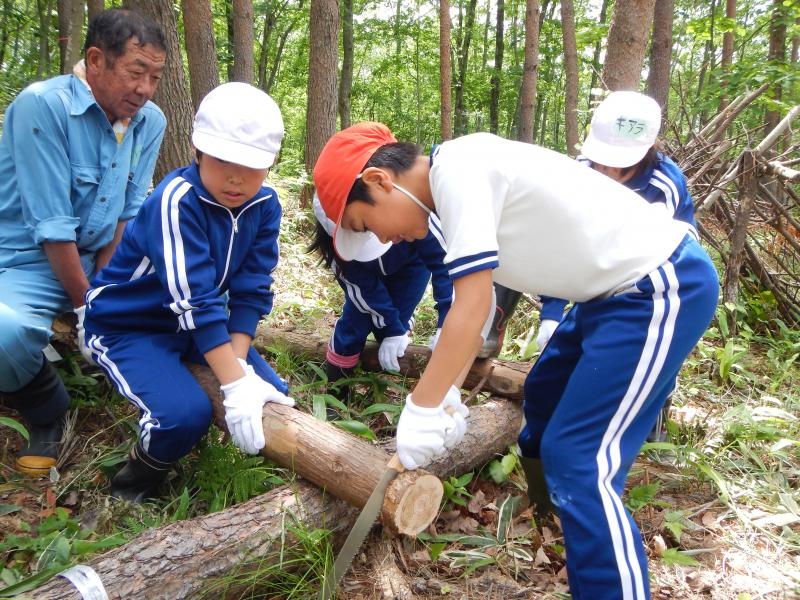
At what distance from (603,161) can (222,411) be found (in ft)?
6.77

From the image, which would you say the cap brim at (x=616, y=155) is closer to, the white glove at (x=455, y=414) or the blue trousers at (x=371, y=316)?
the blue trousers at (x=371, y=316)

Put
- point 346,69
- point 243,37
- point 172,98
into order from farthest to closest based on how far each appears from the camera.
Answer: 1. point 346,69
2. point 243,37
3. point 172,98

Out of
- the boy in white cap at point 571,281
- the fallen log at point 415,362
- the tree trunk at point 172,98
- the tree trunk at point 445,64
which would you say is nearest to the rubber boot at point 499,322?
the fallen log at point 415,362

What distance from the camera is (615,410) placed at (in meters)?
1.66

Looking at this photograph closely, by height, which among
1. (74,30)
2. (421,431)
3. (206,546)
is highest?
(74,30)

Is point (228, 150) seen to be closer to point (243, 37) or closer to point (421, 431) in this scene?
point (421, 431)

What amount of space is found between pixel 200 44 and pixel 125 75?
440cm

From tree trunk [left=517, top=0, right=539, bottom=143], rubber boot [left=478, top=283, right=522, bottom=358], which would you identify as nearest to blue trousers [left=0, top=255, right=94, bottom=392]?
rubber boot [left=478, top=283, right=522, bottom=358]

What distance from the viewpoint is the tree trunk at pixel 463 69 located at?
17.5m

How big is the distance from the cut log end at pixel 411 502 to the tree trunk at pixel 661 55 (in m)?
5.61

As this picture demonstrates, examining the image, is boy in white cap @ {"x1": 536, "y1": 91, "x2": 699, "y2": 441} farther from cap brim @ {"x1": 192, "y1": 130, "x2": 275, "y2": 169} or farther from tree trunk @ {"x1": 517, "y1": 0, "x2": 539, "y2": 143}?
tree trunk @ {"x1": 517, "y1": 0, "x2": 539, "y2": 143}

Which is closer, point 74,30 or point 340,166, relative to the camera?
point 340,166

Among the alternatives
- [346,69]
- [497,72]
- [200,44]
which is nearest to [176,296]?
[200,44]

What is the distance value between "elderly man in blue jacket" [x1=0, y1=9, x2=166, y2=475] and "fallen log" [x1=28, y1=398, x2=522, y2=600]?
3.76 ft
